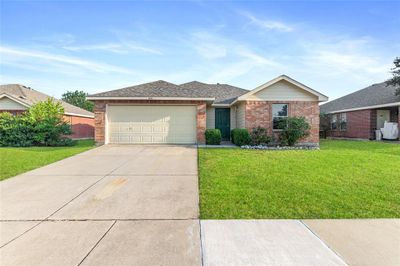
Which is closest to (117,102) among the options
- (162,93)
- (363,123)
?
(162,93)

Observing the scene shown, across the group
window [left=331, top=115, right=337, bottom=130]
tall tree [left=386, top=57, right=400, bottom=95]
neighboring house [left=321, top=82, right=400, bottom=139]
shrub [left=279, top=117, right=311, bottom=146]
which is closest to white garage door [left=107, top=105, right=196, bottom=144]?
shrub [left=279, top=117, right=311, bottom=146]

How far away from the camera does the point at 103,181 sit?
6.70 metres

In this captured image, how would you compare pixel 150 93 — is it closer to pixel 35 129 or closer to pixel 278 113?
pixel 278 113

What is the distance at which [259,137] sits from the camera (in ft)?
47.7

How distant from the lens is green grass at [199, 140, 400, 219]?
4.43 m

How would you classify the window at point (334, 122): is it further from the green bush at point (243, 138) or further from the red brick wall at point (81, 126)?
the red brick wall at point (81, 126)

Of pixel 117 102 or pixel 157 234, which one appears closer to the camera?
pixel 157 234

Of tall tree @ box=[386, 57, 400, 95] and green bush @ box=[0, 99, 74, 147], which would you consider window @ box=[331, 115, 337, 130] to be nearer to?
tall tree @ box=[386, 57, 400, 95]

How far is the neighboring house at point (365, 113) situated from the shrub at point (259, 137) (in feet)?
34.1

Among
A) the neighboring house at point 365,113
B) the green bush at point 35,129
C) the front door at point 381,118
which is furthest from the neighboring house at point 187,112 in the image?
the front door at point 381,118

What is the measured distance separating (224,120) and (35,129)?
512 inches

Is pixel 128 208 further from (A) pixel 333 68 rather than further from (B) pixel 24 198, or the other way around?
(A) pixel 333 68

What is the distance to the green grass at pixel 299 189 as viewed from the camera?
4.43 metres

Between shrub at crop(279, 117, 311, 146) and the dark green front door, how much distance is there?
5.09 meters
